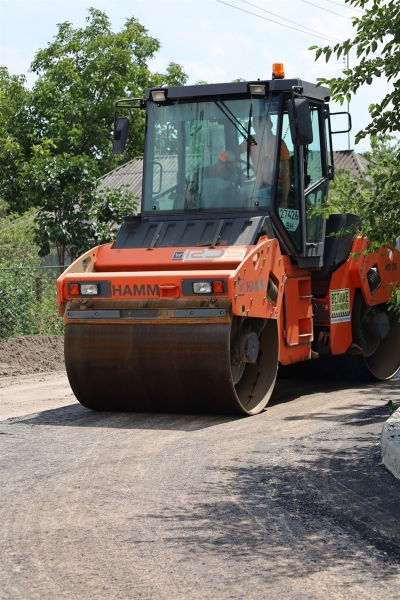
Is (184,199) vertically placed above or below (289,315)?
above

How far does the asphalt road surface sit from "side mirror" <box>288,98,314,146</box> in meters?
2.70

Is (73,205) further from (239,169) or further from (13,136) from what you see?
(13,136)

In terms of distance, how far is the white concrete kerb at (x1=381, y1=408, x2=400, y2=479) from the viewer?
7141 millimetres

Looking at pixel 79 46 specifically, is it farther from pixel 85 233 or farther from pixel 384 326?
pixel 384 326

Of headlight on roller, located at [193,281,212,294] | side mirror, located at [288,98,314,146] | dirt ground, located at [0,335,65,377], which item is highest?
side mirror, located at [288,98,314,146]

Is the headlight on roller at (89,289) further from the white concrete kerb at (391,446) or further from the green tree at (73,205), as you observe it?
the green tree at (73,205)

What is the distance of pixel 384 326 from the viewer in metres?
12.6

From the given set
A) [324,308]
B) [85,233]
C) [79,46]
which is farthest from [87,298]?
[79,46]

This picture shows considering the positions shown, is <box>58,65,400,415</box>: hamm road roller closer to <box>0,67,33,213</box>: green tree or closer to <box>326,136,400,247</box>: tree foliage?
<box>326,136,400,247</box>: tree foliage

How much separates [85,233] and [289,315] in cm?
1003

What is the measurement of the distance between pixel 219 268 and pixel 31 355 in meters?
6.21

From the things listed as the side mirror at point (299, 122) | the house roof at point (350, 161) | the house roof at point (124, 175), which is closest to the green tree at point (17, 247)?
the side mirror at point (299, 122)

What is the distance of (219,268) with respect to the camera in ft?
31.6

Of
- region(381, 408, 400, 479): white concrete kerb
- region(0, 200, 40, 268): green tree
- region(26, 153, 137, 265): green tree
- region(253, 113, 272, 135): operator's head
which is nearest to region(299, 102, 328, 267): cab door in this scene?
region(253, 113, 272, 135): operator's head
